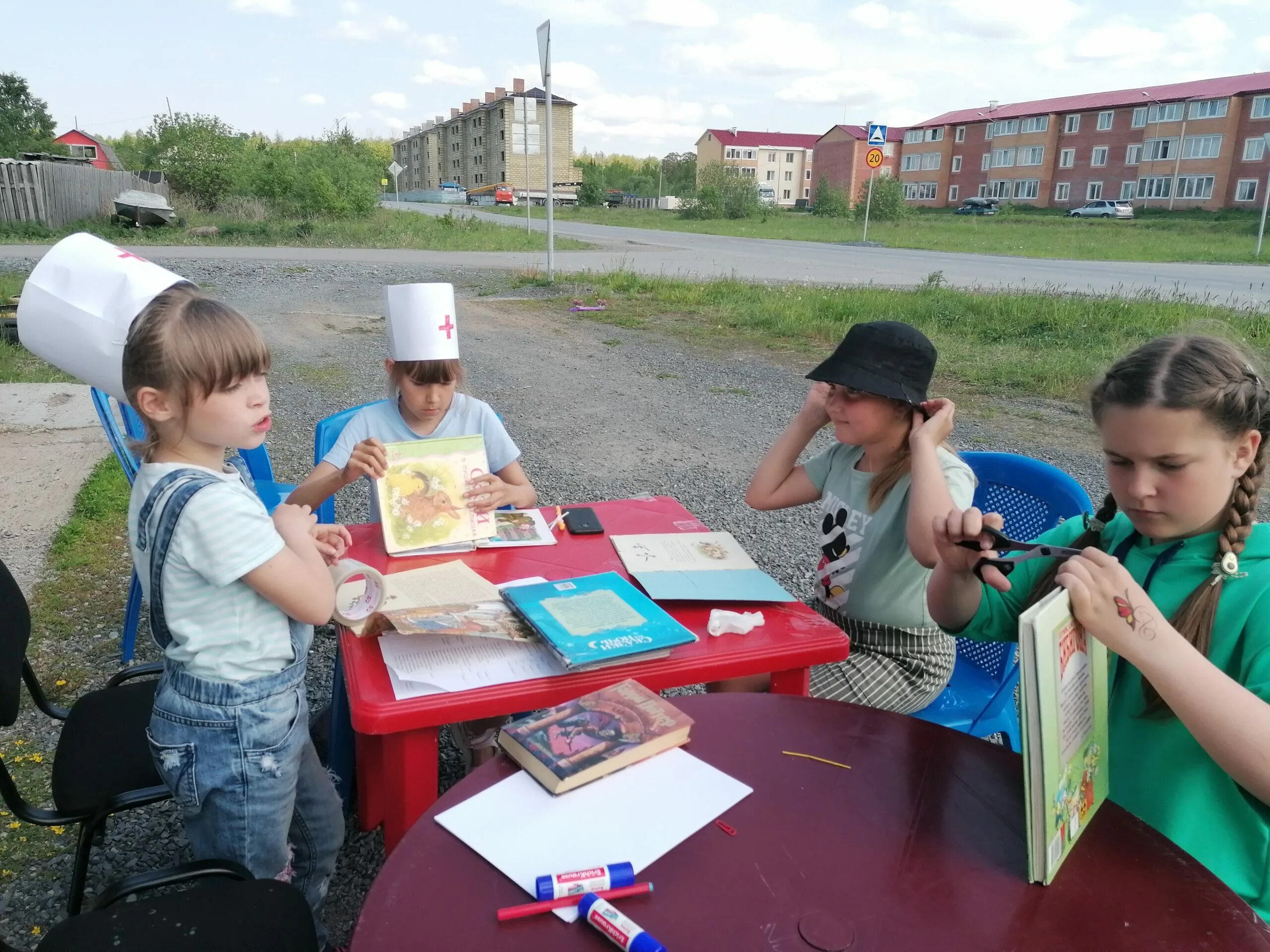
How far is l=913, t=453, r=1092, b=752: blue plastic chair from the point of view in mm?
2289

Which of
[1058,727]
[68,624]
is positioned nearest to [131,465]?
[68,624]

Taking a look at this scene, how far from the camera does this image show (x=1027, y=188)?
189 ft

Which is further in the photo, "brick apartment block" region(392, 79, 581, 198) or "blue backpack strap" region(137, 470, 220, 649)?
"brick apartment block" region(392, 79, 581, 198)

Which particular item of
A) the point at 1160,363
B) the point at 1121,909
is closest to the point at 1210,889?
the point at 1121,909

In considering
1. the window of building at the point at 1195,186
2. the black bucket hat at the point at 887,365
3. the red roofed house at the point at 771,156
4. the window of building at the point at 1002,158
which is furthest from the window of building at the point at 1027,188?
the black bucket hat at the point at 887,365

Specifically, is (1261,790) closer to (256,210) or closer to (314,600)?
(314,600)

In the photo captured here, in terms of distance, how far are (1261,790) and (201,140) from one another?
111ft

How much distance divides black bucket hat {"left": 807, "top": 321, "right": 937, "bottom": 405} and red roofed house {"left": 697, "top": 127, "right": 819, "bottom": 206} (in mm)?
79054

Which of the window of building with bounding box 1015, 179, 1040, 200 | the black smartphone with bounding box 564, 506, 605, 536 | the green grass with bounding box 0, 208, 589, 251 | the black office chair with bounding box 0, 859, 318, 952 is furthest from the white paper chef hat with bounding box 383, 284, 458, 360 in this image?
the window of building with bounding box 1015, 179, 1040, 200

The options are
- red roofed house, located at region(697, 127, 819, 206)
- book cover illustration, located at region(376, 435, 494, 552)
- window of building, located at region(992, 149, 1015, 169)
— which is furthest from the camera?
red roofed house, located at region(697, 127, 819, 206)

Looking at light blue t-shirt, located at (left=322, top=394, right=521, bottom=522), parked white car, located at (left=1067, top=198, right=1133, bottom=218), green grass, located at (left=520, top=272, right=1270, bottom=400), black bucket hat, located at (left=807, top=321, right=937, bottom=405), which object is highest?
parked white car, located at (left=1067, top=198, right=1133, bottom=218)

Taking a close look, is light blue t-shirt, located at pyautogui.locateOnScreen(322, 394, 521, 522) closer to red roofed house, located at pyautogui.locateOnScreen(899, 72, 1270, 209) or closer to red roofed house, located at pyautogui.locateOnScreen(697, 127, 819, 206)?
red roofed house, located at pyautogui.locateOnScreen(899, 72, 1270, 209)

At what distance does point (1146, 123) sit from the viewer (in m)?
50.8

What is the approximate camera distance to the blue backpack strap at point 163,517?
5.08ft
